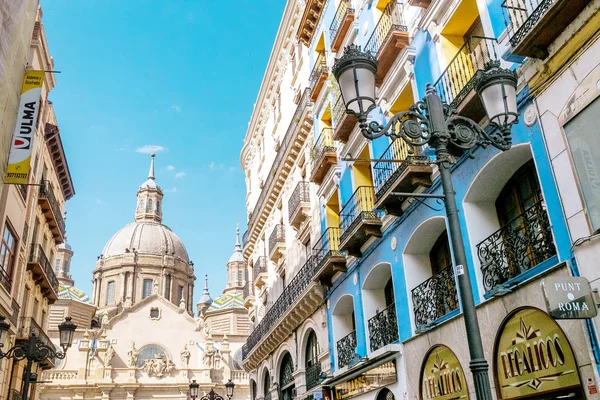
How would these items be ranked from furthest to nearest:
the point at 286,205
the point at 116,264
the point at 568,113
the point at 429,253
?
the point at 116,264 < the point at 286,205 < the point at 429,253 < the point at 568,113

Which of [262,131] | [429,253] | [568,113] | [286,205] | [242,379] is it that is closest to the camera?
[568,113]

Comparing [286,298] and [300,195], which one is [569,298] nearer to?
[300,195]

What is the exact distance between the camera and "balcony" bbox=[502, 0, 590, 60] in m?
7.75

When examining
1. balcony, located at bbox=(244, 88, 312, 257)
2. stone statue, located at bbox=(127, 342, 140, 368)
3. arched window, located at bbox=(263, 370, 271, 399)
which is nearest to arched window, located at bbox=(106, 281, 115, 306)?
stone statue, located at bbox=(127, 342, 140, 368)

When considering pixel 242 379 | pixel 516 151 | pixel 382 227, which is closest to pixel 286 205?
pixel 382 227

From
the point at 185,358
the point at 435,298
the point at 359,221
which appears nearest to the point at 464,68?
the point at 435,298

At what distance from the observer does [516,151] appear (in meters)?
9.34

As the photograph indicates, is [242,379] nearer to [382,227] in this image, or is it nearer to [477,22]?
[382,227]

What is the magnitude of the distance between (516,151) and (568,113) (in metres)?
1.44

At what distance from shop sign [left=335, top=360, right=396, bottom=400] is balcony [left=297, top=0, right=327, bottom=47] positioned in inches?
516

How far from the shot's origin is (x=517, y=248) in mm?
9133

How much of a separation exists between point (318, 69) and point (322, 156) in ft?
11.8

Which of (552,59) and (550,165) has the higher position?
(552,59)

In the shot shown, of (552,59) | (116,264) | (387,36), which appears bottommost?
(552,59)
